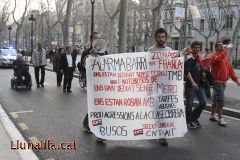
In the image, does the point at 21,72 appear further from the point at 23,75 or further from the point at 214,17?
the point at 214,17

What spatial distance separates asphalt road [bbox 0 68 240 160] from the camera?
20.6 ft

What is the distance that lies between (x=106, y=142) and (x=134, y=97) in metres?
0.97

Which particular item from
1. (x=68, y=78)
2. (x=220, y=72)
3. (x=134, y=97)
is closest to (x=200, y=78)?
(x=220, y=72)

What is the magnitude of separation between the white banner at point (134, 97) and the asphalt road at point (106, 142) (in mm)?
275

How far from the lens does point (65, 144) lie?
6.93 m

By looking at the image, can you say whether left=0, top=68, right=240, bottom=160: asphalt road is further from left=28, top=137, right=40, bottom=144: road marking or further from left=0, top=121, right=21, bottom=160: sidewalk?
left=0, top=121, right=21, bottom=160: sidewalk

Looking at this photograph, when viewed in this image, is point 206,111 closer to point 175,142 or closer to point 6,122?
point 175,142

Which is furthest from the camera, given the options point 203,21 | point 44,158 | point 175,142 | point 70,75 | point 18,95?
point 203,21

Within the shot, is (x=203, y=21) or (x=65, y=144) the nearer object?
(x=65, y=144)

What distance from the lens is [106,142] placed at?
23.2ft

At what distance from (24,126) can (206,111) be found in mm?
4926

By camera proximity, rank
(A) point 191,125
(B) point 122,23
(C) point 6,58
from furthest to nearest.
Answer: (C) point 6,58 → (B) point 122,23 → (A) point 191,125

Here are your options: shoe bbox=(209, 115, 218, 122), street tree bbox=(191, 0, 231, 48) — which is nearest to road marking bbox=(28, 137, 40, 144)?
shoe bbox=(209, 115, 218, 122)

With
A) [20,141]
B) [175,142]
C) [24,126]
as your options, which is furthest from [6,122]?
[175,142]
